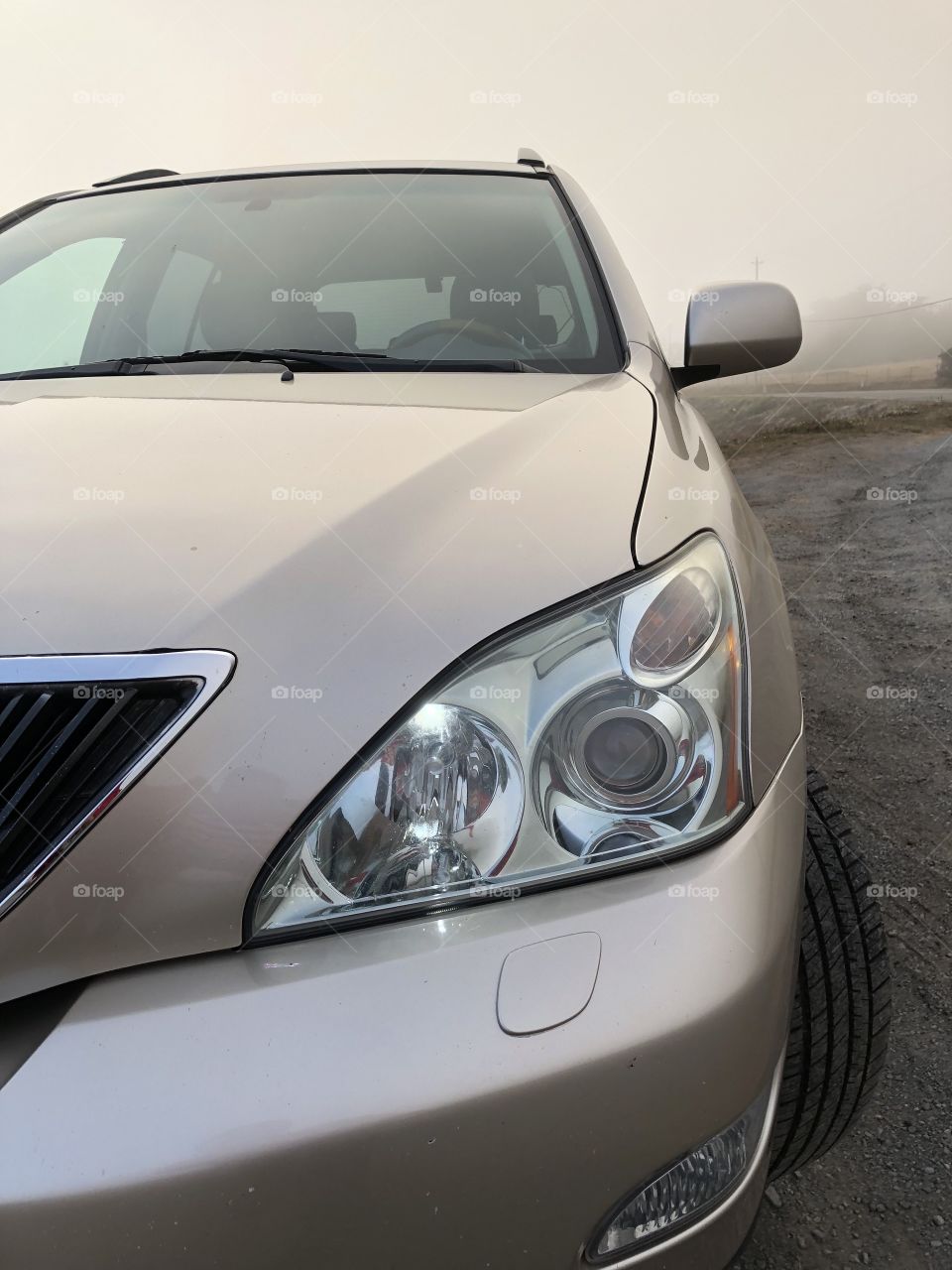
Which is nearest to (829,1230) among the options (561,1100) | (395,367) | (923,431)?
(561,1100)

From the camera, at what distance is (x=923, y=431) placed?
35.8 feet

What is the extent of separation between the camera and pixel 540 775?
0.81 m

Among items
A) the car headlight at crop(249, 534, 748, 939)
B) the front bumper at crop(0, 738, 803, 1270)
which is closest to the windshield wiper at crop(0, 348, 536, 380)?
the car headlight at crop(249, 534, 748, 939)

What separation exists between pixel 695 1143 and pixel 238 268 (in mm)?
1806

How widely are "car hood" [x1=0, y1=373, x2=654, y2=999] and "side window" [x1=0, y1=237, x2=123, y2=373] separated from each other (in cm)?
77

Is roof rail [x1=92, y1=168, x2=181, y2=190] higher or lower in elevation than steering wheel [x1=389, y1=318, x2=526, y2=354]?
higher

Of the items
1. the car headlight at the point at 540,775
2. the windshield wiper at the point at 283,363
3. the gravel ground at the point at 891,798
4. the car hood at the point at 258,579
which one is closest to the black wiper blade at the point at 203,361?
the windshield wiper at the point at 283,363

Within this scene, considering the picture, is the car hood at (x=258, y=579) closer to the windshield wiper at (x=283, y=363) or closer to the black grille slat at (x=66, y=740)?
the black grille slat at (x=66, y=740)

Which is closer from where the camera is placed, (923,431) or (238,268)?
(238,268)

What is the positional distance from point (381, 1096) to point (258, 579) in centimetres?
44

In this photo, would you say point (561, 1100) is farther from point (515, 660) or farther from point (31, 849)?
point (31, 849)

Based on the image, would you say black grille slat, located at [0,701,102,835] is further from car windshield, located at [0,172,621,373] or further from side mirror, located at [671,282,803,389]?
side mirror, located at [671,282,803,389]

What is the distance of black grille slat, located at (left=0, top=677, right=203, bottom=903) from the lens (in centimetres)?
75

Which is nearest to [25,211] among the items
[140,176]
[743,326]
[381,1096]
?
[140,176]
